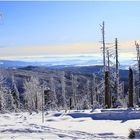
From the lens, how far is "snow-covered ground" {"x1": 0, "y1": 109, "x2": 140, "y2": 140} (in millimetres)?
18844

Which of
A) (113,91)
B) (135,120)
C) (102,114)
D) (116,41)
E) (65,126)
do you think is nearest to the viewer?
(65,126)

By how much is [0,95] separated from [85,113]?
3223 centimetres

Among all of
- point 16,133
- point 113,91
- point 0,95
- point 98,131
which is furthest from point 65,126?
point 0,95

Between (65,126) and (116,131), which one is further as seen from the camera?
(65,126)

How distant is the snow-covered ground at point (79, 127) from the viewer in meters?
18.8

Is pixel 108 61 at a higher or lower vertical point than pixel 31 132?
higher

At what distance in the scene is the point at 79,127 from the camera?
21922 millimetres

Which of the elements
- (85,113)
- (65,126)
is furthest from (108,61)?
(65,126)

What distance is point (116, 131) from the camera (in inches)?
805

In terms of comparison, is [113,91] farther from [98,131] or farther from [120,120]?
[98,131]

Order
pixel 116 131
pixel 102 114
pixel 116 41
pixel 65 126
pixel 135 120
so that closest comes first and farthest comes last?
1. pixel 116 131
2. pixel 65 126
3. pixel 135 120
4. pixel 102 114
5. pixel 116 41

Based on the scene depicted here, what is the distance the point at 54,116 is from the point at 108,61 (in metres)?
23.2

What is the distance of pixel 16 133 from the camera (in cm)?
1912

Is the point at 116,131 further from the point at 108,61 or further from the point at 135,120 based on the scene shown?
the point at 108,61
